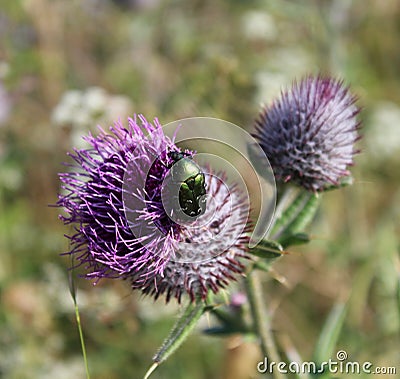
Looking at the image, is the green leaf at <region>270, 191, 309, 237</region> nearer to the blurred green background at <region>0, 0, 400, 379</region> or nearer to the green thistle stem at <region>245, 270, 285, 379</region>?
the green thistle stem at <region>245, 270, 285, 379</region>

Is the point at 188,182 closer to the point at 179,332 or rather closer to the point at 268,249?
the point at 268,249

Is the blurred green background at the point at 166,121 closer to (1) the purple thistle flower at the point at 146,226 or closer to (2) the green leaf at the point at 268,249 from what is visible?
(1) the purple thistle flower at the point at 146,226

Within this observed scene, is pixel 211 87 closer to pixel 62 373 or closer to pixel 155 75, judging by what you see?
pixel 155 75

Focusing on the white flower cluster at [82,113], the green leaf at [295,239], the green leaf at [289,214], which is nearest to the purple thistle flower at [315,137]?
the green leaf at [289,214]

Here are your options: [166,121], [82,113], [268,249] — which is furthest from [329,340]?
[82,113]

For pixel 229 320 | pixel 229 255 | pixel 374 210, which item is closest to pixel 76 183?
pixel 229 255

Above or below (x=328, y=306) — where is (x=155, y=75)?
above

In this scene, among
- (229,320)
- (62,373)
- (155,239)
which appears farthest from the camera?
(62,373)
